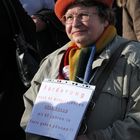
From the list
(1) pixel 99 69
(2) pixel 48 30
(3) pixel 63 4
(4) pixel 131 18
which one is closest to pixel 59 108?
(1) pixel 99 69

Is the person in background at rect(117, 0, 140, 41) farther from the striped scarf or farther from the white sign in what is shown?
the white sign

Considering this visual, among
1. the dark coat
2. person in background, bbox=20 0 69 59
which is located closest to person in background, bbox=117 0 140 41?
person in background, bbox=20 0 69 59

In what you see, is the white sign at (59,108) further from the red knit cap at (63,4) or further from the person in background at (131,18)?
the person in background at (131,18)

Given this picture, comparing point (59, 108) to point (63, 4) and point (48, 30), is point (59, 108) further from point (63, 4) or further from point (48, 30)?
point (48, 30)

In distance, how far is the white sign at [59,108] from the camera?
303 cm

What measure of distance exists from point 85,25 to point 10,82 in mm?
973

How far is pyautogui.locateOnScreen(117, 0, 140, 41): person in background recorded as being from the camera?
173 inches

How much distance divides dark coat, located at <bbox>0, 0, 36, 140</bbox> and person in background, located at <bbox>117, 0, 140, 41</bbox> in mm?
982

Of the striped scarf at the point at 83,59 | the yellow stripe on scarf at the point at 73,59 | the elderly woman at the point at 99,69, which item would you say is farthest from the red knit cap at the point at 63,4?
the yellow stripe on scarf at the point at 73,59

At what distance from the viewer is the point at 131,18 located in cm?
459

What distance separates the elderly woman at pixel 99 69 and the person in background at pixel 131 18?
1.02 meters

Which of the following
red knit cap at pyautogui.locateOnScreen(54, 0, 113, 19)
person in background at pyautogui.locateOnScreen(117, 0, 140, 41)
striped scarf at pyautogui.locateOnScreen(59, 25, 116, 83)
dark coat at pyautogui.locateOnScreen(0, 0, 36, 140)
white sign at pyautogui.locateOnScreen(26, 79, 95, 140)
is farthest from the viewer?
person in background at pyautogui.locateOnScreen(117, 0, 140, 41)

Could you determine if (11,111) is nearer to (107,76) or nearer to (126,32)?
(107,76)

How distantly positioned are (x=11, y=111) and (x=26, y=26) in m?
0.70
